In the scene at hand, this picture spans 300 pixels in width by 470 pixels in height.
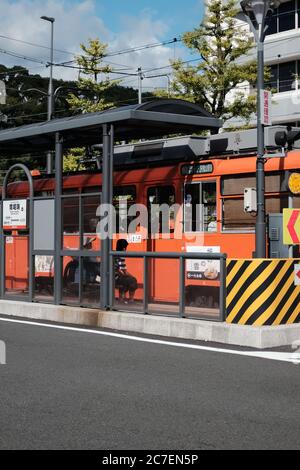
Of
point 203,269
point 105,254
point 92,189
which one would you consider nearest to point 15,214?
point 92,189

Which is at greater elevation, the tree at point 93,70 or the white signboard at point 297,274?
the tree at point 93,70

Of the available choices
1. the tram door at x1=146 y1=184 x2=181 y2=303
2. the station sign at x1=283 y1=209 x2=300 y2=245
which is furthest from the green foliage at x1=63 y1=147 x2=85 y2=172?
the station sign at x1=283 y1=209 x2=300 y2=245

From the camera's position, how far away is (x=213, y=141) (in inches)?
594

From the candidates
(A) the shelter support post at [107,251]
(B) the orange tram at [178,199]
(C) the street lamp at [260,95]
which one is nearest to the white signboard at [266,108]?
(C) the street lamp at [260,95]

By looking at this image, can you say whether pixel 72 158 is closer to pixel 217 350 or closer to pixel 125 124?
pixel 125 124

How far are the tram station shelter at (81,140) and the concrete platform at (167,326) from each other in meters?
0.39

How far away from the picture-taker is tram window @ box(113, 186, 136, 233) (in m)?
15.5

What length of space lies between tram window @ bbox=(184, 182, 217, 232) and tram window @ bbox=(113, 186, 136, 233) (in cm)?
138

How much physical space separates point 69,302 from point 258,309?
178 inches

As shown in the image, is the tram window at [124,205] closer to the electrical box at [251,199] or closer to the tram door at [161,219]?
Result: the tram door at [161,219]

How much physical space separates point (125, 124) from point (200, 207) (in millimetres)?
2372

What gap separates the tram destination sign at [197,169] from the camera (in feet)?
47.2

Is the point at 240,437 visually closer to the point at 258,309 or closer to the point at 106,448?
the point at 106,448

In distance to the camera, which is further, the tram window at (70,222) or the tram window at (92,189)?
the tram window at (92,189)
